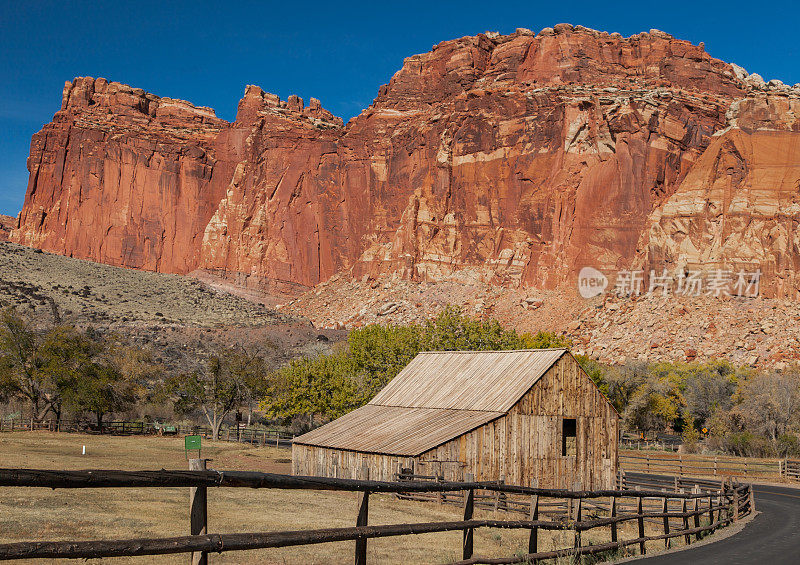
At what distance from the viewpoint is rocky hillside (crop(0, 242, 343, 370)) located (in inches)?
3103

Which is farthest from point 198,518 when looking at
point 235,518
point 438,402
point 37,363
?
point 37,363

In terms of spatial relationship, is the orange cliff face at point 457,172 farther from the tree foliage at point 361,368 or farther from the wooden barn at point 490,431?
the wooden barn at point 490,431

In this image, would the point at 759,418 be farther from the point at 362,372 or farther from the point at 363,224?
the point at 363,224

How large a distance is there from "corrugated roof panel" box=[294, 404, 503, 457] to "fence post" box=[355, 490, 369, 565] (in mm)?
15999

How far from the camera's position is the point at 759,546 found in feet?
46.7

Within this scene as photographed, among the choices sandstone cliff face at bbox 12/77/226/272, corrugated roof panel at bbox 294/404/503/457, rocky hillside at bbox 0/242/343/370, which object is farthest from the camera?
sandstone cliff face at bbox 12/77/226/272

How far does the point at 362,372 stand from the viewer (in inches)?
1770

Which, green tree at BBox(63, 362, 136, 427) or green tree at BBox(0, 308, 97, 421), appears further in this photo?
green tree at BBox(63, 362, 136, 427)

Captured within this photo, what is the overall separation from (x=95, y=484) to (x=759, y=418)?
51.7 meters

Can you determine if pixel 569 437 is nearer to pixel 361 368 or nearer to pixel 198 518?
pixel 361 368

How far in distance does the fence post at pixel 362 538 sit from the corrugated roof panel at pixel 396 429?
15999 millimetres

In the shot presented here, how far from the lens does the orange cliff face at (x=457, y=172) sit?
94.4 metres

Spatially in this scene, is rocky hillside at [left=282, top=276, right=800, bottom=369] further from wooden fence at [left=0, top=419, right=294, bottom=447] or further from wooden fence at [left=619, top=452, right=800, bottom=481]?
wooden fence at [left=0, top=419, right=294, bottom=447]

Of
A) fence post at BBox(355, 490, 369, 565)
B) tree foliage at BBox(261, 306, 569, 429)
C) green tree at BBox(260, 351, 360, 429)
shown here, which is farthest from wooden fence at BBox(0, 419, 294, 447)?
fence post at BBox(355, 490, 369, 565)
